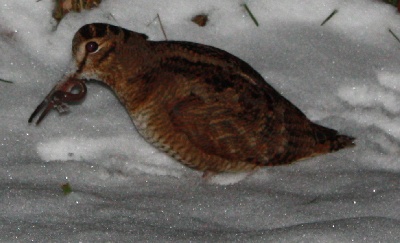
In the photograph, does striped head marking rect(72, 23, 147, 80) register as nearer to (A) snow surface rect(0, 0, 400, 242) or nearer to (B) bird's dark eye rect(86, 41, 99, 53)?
(B) bird's dark eye rect(86, 41, 99, 53)

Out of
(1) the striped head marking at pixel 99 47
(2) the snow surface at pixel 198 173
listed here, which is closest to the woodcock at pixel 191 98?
(1) the striped head marking at pixel 99 47

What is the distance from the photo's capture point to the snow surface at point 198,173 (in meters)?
4.67

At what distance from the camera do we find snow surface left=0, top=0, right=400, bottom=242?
467cm

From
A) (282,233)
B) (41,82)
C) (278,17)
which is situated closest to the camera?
(282,233)

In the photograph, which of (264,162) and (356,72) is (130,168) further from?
(356,72)

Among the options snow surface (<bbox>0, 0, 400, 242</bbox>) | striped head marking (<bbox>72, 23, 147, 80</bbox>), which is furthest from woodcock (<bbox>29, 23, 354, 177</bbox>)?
snow surface (<bbox>0, 0, 400, 242</bbox>)

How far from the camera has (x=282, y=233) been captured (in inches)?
179

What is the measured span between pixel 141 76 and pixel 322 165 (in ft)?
3.78

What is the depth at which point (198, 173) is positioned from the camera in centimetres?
530

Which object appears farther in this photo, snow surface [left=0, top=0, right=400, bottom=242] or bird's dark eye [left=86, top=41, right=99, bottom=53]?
bird's dark eye [left=86, top=41, right=99, bottom=53]

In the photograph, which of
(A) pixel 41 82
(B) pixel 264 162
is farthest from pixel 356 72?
(A) pixel 41 82

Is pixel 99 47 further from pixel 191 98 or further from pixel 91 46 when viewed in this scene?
pixel 191 98

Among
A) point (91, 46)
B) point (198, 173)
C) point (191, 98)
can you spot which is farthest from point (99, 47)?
point (198, 173)

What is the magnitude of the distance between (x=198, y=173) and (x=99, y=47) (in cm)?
95
